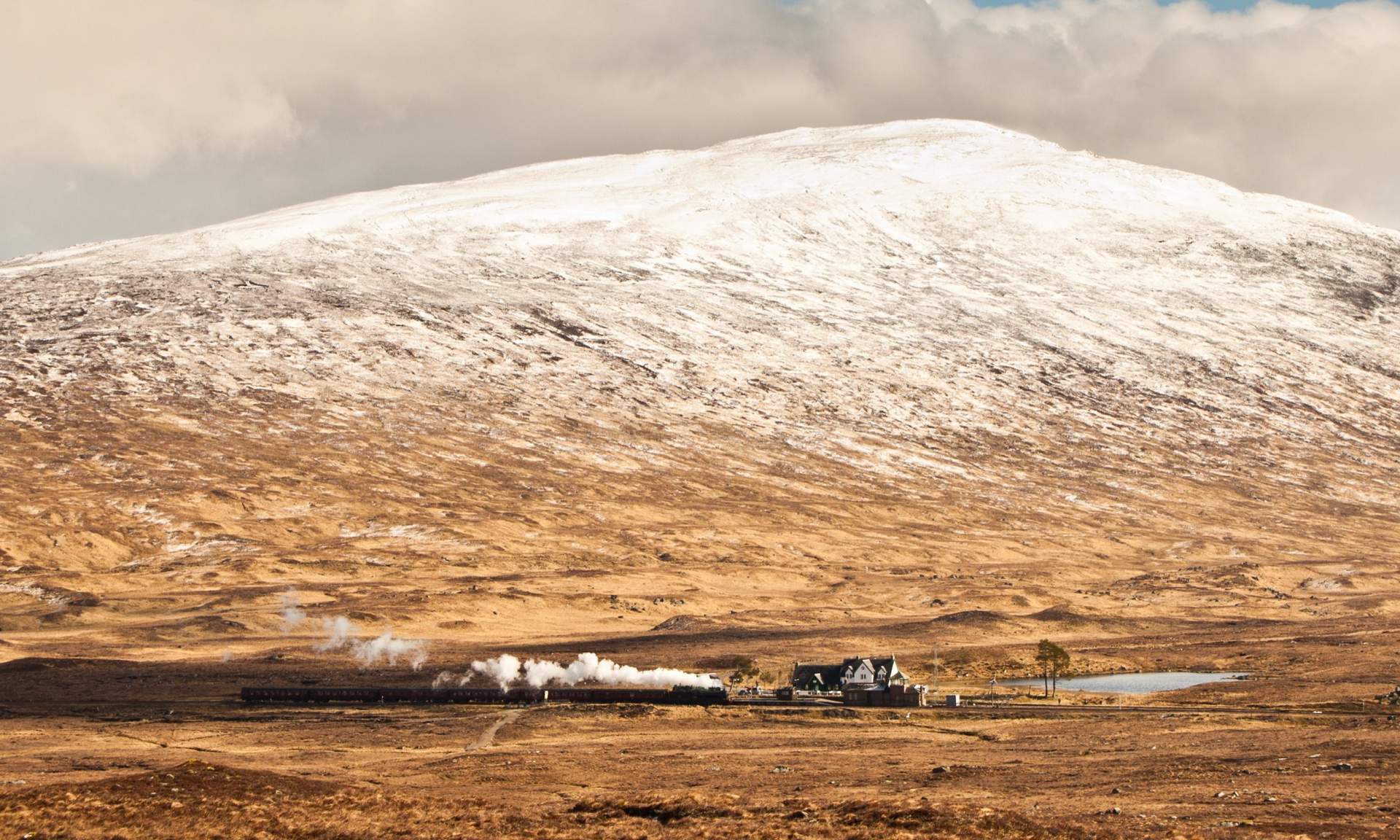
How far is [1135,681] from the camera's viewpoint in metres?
94.5

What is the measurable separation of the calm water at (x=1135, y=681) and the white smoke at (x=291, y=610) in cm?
5775

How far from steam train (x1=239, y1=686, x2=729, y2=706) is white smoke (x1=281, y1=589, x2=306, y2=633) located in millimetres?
32482

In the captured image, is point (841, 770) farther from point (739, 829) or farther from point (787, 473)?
point (787, 473)

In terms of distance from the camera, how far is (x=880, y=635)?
11506cm

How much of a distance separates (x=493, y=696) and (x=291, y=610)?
44.4m

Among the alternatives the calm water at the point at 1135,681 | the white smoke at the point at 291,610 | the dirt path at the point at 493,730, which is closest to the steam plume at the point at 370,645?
the white smoke at the point at 291,610

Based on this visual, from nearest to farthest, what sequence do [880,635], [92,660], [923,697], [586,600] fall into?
[923,697], [92,660], [880,635], [586,600]

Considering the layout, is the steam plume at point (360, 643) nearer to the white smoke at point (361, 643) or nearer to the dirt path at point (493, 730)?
the white smoke at point (361, 643)

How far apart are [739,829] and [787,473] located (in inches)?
A: 6107

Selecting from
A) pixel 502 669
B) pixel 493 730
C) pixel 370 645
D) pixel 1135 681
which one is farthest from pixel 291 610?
pixel 1135 681

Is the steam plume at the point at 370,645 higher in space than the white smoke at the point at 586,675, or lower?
higher

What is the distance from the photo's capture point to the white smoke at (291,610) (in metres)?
118

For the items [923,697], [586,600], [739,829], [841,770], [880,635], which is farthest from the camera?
[586,600]

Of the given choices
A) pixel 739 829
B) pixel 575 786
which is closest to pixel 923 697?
pixel 575 786
